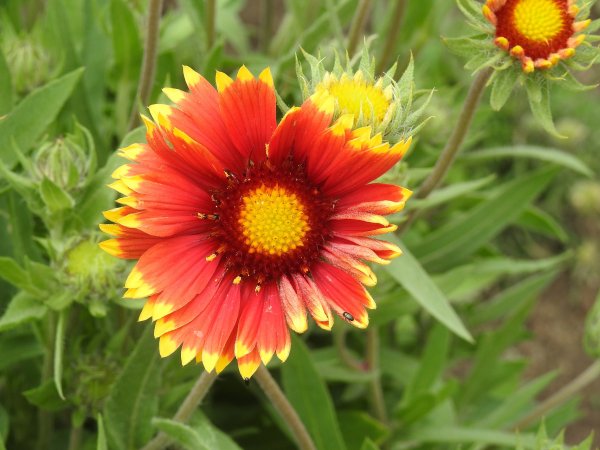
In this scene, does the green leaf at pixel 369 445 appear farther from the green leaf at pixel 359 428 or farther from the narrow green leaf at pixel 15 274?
the narrow green leaf at pixel 15 274

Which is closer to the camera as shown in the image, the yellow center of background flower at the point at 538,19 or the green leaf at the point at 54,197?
the yellow center of background flower at the point at 538,19

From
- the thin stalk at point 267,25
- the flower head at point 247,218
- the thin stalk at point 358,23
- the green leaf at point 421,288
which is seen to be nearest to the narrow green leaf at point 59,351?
the flower head at point 247,218

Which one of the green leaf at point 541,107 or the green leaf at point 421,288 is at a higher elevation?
the green leaf at point 541,107

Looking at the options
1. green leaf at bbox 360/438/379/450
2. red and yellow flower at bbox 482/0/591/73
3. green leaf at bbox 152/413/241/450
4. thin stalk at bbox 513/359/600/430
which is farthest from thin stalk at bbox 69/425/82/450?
red and yellow flower at bbox 482/0/591/73

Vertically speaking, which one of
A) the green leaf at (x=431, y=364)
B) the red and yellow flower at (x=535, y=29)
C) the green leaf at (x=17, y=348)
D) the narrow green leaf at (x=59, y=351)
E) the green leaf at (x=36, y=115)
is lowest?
the green leaf at (x=431, y=364)

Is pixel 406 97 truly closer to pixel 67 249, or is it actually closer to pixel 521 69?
pixel 521 69

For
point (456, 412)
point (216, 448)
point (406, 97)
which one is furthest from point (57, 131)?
point (456, 412)
